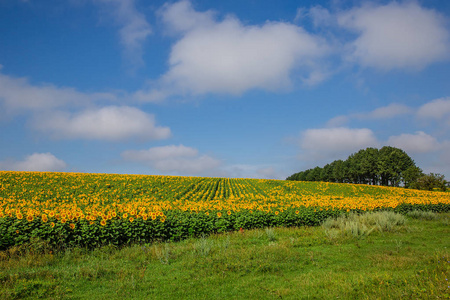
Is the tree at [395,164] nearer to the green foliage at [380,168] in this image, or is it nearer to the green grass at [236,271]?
the green foliage at [380,168]

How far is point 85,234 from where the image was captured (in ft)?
32.9

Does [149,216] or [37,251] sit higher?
[149,216]

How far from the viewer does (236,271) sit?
7730 millimetres

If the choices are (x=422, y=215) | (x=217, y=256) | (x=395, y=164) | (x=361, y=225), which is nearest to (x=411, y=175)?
(x=395, y=164)

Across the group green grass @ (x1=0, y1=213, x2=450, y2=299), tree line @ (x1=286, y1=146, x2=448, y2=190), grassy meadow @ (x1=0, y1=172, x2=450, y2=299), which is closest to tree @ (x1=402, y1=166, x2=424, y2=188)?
tree line @ (x1=286, y1=146, x2=448, y2=190)

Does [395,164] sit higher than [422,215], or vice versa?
[395,164]

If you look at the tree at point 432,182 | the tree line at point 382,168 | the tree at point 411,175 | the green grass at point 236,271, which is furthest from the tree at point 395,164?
the green grass at point 236,271

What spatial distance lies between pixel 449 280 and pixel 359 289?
1.85m

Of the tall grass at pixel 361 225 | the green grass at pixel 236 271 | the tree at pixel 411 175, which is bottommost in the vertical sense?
the green grass at pixel 236 271

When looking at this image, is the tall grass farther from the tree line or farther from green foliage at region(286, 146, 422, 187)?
green foliage at region(286, 146, 422, 187)

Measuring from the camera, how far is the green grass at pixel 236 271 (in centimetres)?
627

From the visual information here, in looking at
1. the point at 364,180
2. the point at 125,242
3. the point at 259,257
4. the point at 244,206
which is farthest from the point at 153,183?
the point at 364,180

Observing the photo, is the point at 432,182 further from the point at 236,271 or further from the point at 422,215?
the point at 236,271

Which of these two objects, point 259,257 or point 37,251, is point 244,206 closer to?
point 259,257
